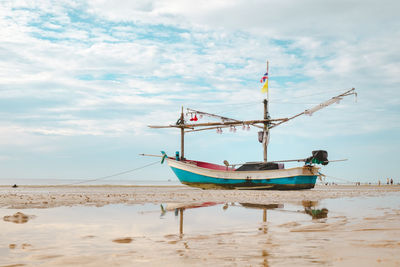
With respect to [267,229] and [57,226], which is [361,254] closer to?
[267,229]

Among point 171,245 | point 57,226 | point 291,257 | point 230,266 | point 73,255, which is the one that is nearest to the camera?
point 230,266

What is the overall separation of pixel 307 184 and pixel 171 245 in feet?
103

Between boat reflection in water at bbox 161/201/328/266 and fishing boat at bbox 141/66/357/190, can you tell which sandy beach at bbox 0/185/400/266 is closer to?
boat reflection in water at bbox 161/201/328/266

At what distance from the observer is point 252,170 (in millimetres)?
36375

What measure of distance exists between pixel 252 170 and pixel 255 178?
4.50 ft

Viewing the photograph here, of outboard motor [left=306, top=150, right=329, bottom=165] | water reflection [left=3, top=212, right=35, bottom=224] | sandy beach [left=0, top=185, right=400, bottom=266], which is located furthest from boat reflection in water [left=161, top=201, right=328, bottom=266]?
outboard motor [left=306, top=150, right=329, bottom=165]

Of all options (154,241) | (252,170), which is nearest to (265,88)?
(252,170)

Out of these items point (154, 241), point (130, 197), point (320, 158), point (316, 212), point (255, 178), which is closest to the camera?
point (154, 241)

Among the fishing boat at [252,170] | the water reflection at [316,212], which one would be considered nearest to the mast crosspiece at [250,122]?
the fishing boat at [252,170]

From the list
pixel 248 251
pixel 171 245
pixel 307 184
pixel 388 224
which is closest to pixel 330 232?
pixel 388 224

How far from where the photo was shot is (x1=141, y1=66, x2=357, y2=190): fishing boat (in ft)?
113

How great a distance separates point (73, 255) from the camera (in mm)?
5195

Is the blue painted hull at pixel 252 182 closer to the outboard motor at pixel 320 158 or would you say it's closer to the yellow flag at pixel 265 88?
the outboard motor at pixel 320 158

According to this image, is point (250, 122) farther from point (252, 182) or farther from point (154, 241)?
point (154, 241)
